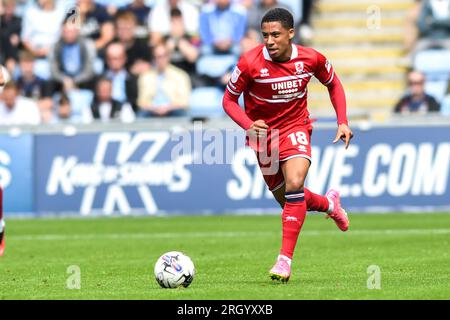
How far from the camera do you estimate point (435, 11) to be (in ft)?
68.0

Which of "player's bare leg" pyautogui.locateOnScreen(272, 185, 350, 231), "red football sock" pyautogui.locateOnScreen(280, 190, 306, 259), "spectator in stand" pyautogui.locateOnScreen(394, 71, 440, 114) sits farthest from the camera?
"spectator in stand" pyautogui.locateOnScreen(394, 71, 440, 114)

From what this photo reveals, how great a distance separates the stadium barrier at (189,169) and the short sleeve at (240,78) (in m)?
7.26

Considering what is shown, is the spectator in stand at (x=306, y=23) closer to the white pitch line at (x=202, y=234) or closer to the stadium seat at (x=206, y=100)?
the stadium seat at (x=206, y=100)

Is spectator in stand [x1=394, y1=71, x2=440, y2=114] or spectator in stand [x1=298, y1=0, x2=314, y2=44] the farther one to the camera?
spectator in stand [x1=298, y1=0, x2=314, y2=44]

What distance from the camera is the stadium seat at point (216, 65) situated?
821 inches

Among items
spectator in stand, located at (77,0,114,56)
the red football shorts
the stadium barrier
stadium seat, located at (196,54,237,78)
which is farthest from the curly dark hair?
spectator in stand, located at (77,0,114,56)

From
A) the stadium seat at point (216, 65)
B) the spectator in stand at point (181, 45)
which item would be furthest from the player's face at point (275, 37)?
the spectator in stand at point (181, 45)

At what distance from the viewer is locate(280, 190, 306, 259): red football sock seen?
9375 mm

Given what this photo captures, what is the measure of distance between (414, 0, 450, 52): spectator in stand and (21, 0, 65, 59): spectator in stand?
6.95m

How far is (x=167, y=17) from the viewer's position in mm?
22266

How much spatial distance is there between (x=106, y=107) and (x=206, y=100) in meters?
1.77

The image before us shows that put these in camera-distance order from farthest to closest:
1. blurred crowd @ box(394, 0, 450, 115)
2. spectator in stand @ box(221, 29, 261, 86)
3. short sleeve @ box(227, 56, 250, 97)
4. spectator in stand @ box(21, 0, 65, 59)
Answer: spectator in stand @ box(21, 0, 65, 59) → spectator in stand @ box(221, 29, 261, 86) → blurred crowd @ box(394, 0, 450, 115) → short sleeve @ box(227, 56, 250, 97)

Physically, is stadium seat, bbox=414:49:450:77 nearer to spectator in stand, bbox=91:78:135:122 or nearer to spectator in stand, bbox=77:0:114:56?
spectator in stand, bbox=91:78:135:122

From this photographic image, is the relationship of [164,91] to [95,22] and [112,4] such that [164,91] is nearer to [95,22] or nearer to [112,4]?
[95,22]
